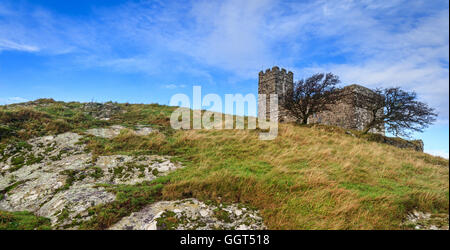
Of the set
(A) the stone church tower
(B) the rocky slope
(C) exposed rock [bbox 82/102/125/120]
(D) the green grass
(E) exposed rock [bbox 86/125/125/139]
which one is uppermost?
(A) the stone church tower

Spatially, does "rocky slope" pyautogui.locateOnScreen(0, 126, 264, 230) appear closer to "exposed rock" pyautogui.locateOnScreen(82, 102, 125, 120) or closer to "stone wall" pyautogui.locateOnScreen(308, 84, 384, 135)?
"exposed rock" pyautogui.locateOnScreen(82, 102, 125, 120)

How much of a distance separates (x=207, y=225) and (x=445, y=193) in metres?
9.02

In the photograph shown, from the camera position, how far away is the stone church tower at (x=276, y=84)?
31011mm

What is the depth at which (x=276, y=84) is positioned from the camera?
31.2 metres

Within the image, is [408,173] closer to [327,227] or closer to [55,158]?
→ [327,227]

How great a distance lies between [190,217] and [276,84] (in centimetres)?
2771

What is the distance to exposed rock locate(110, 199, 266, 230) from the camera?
17.8 feet

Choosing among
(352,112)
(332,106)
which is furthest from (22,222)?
(332,106)

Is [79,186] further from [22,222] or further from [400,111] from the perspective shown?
[400,111]

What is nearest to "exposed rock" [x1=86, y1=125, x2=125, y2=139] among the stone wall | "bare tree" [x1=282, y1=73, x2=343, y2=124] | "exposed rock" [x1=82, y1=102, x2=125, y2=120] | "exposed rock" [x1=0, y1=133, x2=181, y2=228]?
"exposed rock" [x1=0, y1=133, x2=181, y2=228]

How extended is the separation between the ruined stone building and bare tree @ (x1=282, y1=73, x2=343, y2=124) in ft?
7.21

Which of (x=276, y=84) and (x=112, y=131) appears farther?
(x=276, y=84)
